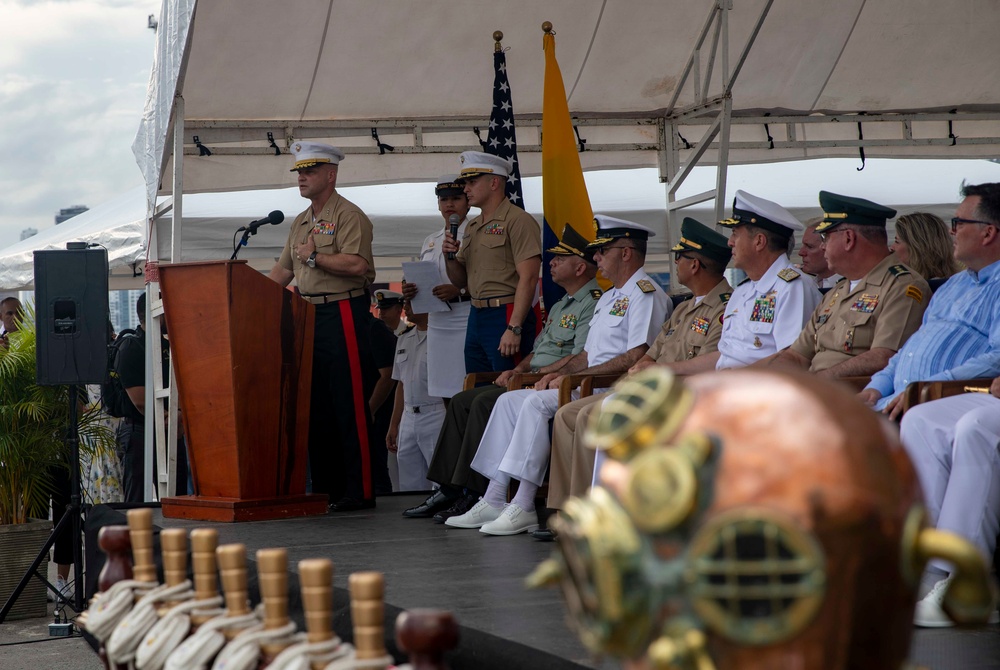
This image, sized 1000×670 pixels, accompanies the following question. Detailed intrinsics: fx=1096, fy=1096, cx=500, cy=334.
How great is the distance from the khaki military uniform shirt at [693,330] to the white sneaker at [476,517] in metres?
0.81

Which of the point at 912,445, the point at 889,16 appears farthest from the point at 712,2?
the point at 912,445

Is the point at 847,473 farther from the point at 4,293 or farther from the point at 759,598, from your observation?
the point at 4,293

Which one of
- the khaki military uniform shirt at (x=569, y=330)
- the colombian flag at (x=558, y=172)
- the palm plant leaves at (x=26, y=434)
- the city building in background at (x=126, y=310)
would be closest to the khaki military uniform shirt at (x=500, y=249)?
the khaki military uniform shirt at (x=569, y=330)

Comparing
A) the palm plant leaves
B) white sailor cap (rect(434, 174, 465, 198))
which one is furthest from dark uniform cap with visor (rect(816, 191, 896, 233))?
the palm plant leaves

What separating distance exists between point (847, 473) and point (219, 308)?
356 centimetres

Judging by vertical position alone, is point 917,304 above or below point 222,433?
above

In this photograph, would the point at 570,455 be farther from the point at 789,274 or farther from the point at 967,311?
the point at 967,311

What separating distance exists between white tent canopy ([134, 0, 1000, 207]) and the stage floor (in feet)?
9.07

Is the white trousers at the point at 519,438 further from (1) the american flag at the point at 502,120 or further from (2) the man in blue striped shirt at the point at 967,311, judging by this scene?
(1) the american flag at the point at 502,120

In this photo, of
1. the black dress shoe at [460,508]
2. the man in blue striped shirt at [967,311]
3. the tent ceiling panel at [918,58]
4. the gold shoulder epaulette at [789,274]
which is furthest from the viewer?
the tent ceiling panel at [918,58]

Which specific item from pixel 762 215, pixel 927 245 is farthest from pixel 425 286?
pixel 927 245

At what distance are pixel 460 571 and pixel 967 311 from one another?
141 cm

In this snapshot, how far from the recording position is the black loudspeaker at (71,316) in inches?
199

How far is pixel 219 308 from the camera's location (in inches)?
154
